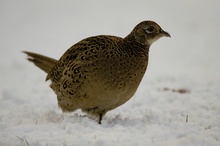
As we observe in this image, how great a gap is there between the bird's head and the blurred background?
3229 mm

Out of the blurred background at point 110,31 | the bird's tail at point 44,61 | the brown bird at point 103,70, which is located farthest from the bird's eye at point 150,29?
the blurred background at point 110,31

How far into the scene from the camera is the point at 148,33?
5258 mm

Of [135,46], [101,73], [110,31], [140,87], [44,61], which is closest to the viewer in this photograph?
[101,73]

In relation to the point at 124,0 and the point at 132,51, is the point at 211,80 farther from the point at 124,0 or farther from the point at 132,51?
the point at 124,0

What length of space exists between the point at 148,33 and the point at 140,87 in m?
3.06

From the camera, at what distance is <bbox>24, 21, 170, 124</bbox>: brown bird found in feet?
16.0

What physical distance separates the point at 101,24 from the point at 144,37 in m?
11.1

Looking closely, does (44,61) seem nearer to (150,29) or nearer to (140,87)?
(150,29)

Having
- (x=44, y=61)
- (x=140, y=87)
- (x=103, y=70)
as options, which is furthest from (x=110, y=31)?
(x=103, y=70)

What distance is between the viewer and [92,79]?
4863 mm

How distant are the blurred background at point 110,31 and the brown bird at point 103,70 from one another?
2729 millimetres

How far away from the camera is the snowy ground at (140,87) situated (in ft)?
14.0

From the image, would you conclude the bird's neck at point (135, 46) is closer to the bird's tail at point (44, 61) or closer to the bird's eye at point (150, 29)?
the bird's eye at point (150, 29)

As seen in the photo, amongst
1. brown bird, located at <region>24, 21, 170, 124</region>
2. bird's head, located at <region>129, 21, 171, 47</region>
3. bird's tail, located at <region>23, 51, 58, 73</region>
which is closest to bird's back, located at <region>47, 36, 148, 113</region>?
brown bird, located at <region>24, 21, 170, 124</region>
